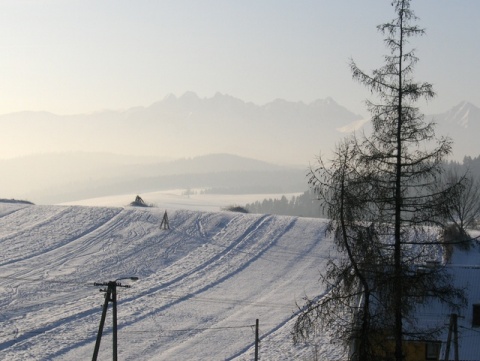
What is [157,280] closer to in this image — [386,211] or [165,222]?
[165,222]

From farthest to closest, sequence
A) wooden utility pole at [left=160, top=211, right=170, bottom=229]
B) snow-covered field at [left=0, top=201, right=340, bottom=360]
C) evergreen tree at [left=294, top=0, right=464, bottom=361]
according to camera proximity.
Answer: wooden utility pole at [left=160, top=211, right=170, bottom=229]
snow-covered field at [left=0, top=201, right=340, bottom=360]
evergreen tree at [left=294, top=0, right=464, bottom=361]

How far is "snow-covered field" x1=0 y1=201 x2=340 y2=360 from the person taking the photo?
35312 millimetres

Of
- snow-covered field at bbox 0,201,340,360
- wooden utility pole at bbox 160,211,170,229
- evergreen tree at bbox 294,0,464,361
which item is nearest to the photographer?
evergreen tree at bbox 294,0,464,361

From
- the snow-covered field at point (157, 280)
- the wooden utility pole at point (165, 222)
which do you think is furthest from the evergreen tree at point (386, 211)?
the wooden utility pole at point (165, 222)

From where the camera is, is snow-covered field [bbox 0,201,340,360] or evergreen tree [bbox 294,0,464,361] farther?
snow-covered field [bbox 0,201,340,360]

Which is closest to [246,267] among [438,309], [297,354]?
[297,354]

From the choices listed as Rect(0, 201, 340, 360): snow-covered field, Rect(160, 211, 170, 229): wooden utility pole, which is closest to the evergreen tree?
Rect(0, 201, 340, 360): snow-covered field

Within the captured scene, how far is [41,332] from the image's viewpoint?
36250mm

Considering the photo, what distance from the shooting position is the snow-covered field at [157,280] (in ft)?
116

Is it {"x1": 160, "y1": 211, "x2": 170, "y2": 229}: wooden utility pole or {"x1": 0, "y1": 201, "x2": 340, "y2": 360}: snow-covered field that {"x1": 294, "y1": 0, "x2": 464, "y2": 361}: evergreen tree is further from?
{"x1": 160, "y1": 211, "x2": 170, "y2": 229}: wooden utility pole

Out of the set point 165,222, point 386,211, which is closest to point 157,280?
point 165,222

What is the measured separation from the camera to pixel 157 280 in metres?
48.2

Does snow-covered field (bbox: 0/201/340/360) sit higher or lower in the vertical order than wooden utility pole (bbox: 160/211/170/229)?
lower

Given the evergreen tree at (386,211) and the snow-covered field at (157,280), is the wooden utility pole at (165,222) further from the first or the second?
the evergreen tree at (386,211)
